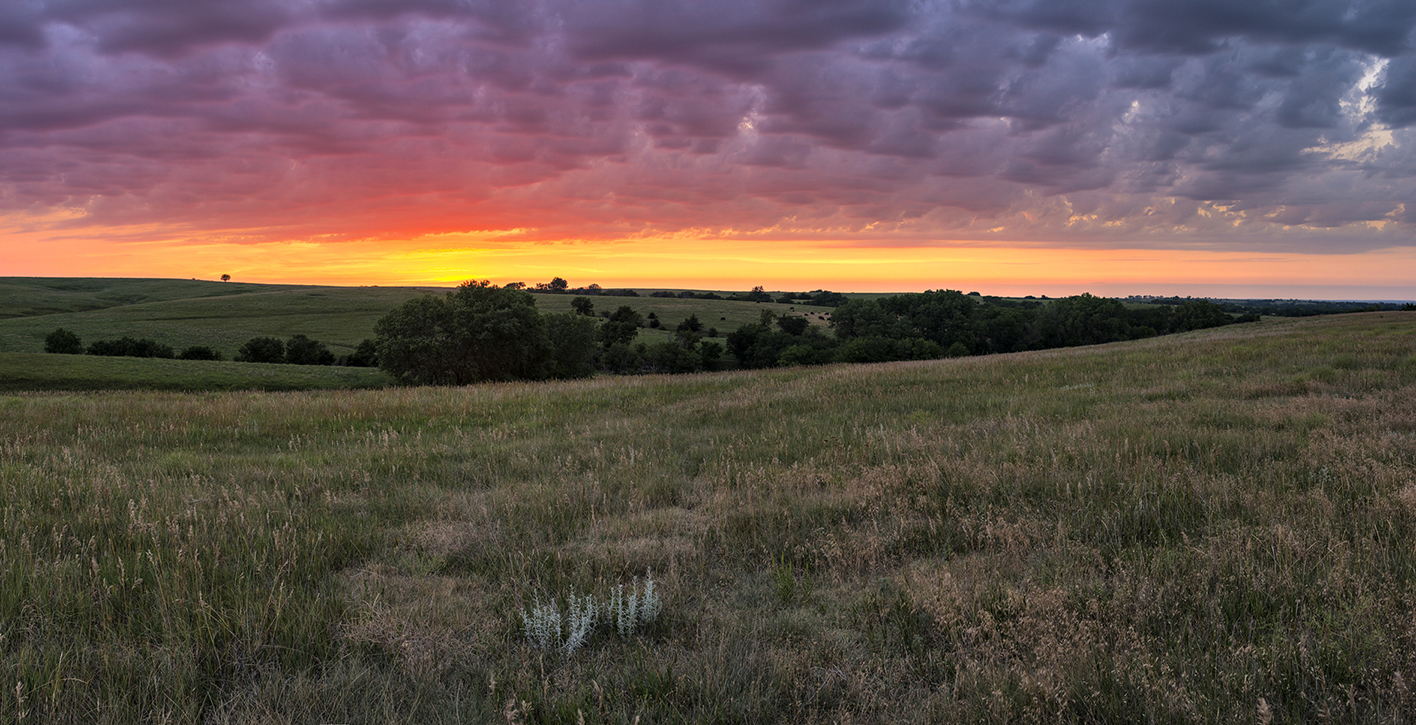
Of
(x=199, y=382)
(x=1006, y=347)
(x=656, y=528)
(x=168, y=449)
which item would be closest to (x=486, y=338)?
(x=199, y=382)

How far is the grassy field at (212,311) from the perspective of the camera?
3620 inches

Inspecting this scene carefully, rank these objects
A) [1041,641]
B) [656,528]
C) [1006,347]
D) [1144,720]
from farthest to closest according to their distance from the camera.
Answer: [1006,347] < [656,528] < [1041,641] < [1144,720]

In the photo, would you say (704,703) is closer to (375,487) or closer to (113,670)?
(113,670)

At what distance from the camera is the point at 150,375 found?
52.4 m

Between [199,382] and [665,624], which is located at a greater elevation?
[665,624]

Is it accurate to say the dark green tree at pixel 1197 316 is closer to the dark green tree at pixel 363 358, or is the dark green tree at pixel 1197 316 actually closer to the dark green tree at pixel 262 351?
the dark green tree at pixel 363 358

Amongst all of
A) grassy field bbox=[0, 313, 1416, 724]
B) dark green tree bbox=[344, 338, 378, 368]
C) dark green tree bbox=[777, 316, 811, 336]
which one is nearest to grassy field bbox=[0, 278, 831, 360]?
dark green tree bbox=[344, 338, 378, 368]

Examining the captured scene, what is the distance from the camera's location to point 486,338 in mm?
58781

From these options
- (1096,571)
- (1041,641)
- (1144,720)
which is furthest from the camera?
(1096,571)

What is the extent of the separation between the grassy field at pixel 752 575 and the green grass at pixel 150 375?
45661 millimetres

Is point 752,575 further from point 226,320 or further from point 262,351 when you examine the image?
point 226,320

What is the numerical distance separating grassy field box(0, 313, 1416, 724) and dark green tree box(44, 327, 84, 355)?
328 feet

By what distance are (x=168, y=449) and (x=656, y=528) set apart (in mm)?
8476

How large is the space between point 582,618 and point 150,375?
66014 mm
